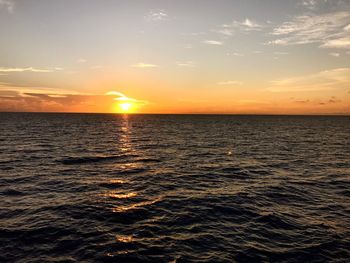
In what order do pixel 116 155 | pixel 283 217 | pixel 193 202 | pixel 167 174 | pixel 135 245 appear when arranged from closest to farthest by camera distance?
pixel 135 245
pixel 283 217
pixel 193 202
pixel 167 174
pixel 116 155

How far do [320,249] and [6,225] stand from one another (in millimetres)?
16118

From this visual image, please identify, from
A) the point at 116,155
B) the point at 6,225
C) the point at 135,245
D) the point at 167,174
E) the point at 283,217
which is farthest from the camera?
the point at 116,155

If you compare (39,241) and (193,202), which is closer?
(39,241)

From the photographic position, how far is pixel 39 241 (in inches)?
552

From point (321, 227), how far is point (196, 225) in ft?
23.0

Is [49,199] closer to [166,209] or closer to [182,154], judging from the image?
[166,209]

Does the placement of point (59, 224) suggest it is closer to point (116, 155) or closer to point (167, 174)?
point (167, 174)

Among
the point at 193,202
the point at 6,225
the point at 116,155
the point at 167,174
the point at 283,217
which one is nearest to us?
the point at 6,225

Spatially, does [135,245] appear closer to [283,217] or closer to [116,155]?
[283,217]

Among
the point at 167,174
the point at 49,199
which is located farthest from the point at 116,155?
the point at 49,199

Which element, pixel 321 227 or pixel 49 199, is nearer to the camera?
pixel 321 227

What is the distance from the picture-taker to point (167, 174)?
96.7 feet

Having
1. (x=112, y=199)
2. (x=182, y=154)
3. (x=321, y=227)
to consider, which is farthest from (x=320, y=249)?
(x=182, y=154)

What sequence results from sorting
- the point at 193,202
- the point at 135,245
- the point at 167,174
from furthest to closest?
the point at 167,174 < the point at 193,202 < the point at 135,245
